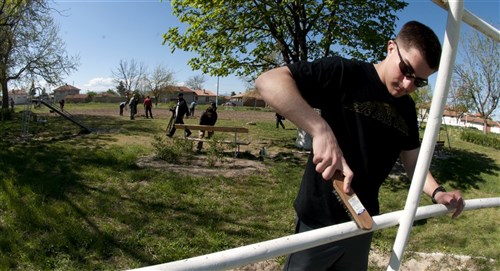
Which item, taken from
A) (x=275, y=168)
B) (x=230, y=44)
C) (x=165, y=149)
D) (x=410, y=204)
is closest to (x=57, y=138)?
(x=165, y=149)

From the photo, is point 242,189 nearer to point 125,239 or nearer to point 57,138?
point 125,239

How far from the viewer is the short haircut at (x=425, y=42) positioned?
1.46 meters

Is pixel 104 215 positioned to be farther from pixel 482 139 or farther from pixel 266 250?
pixel 482 139

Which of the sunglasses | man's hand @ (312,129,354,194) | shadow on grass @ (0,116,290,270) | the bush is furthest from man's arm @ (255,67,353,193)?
the bush

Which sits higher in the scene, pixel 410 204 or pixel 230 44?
pixel 230 44

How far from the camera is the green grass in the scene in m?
4.38

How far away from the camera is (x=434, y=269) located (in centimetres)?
437

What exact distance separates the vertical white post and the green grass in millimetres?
3190

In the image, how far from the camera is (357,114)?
→ 5.64 ft

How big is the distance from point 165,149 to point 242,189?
2596 mm

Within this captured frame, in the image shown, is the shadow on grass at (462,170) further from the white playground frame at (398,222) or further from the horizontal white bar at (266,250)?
the horizontal white bar at (266,250)

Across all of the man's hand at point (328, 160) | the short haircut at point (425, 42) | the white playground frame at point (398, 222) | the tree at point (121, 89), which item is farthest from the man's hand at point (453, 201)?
the tree at point (121, 89)

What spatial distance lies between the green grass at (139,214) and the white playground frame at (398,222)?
320cm

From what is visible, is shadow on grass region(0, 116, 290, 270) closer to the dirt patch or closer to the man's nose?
the dirt patch
